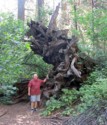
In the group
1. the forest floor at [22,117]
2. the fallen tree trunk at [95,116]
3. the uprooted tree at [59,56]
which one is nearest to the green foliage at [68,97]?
the uprooted tree at [59,56]

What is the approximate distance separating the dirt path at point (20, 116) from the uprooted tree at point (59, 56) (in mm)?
1319

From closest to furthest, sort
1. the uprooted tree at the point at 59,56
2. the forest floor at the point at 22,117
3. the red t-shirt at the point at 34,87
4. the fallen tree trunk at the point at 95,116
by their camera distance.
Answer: the fallen tree trunk at the point at 95,116, the forest floor at the point at 22,117, the red t-shirt at the point at 34,87, the uprooted tree at the point at 59,56

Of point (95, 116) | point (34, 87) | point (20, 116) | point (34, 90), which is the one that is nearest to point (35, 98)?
point (34, 90)

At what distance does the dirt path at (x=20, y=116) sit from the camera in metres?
9.64

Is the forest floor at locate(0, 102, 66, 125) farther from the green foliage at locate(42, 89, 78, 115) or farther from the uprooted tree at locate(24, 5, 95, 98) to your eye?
the uprooted tree at locate(24, 5, 95, 98)

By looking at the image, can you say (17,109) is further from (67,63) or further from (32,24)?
(32,24)

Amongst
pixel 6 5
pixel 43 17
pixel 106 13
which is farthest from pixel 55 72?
pixel 6 5

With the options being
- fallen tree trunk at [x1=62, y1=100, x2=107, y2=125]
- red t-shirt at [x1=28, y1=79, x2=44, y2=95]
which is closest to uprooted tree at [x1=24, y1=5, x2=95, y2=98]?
red t-shirt at [x1=28, y1=79, x2=44, y2=95]

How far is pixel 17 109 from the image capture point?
1196 centimetres

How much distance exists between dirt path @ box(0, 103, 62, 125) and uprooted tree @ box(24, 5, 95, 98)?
1.32 meters

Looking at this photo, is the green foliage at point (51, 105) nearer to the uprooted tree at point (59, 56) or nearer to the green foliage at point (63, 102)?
the green foliage at point (63, 102)

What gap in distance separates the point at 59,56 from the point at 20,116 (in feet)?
11.4

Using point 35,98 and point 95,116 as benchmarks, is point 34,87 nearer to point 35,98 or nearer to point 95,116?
point 35,98

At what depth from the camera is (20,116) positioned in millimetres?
10727
